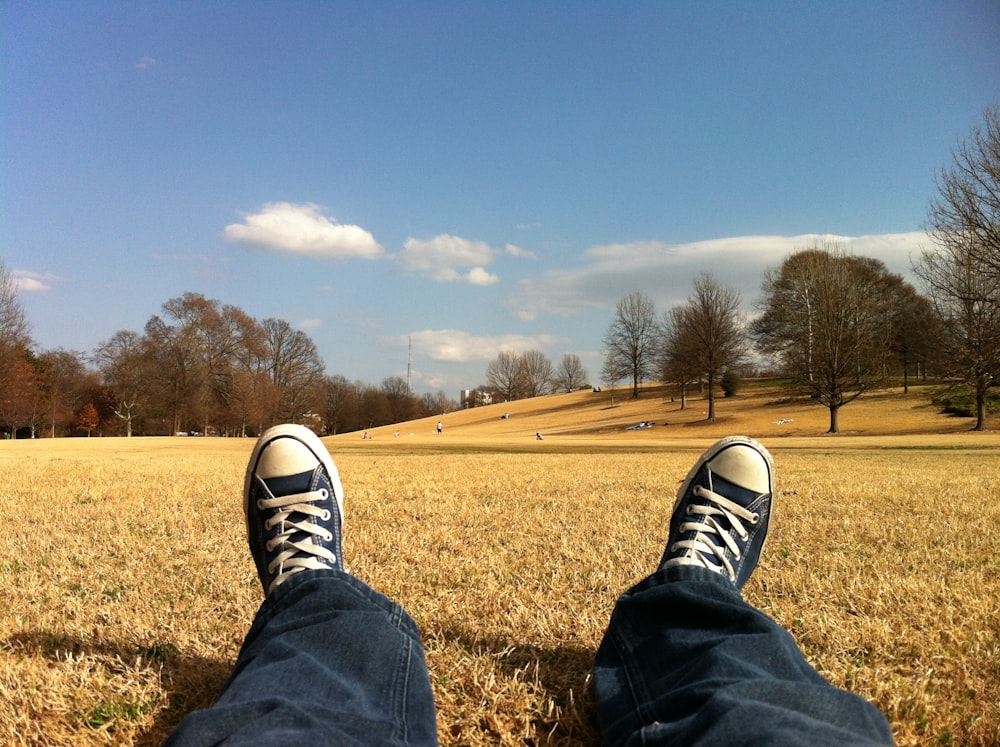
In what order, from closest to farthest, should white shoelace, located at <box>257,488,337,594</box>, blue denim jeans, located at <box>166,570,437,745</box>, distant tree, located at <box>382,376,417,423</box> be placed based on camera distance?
blue denim jeans, located at <box>166,570,437,745</box>
white shoelace, located at <box>257,488,337,594</box>
distant tree, located at <box>382,376,417,423</box>

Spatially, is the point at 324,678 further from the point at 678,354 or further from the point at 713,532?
the point at 678,354

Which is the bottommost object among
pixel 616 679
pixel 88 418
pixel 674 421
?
pixel 674 421

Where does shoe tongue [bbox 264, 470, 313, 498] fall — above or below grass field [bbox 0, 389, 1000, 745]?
above

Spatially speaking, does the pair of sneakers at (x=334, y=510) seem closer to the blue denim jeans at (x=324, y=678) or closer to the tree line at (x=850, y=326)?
the blue denim jeans at (x=324, y=678)

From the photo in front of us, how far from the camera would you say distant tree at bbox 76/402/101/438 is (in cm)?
4881

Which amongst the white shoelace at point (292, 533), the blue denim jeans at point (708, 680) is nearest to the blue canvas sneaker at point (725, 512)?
the blue denim jeans at point (708, 680)

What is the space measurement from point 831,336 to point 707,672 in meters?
36.3

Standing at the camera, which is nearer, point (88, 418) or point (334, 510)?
point (334, 510)

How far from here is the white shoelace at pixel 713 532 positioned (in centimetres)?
208

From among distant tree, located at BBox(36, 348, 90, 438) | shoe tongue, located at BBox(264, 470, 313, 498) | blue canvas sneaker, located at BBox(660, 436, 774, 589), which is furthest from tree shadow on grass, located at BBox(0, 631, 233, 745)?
distant tree, located at BBox(36, 348, 90, 438)

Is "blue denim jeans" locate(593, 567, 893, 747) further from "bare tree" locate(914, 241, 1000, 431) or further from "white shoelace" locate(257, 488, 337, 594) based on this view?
"bare tree" locate(914, 241, 1000, 431)

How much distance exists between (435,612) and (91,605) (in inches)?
55.1

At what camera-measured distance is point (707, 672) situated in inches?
56.1

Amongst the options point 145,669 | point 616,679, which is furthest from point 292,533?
point 616,679
